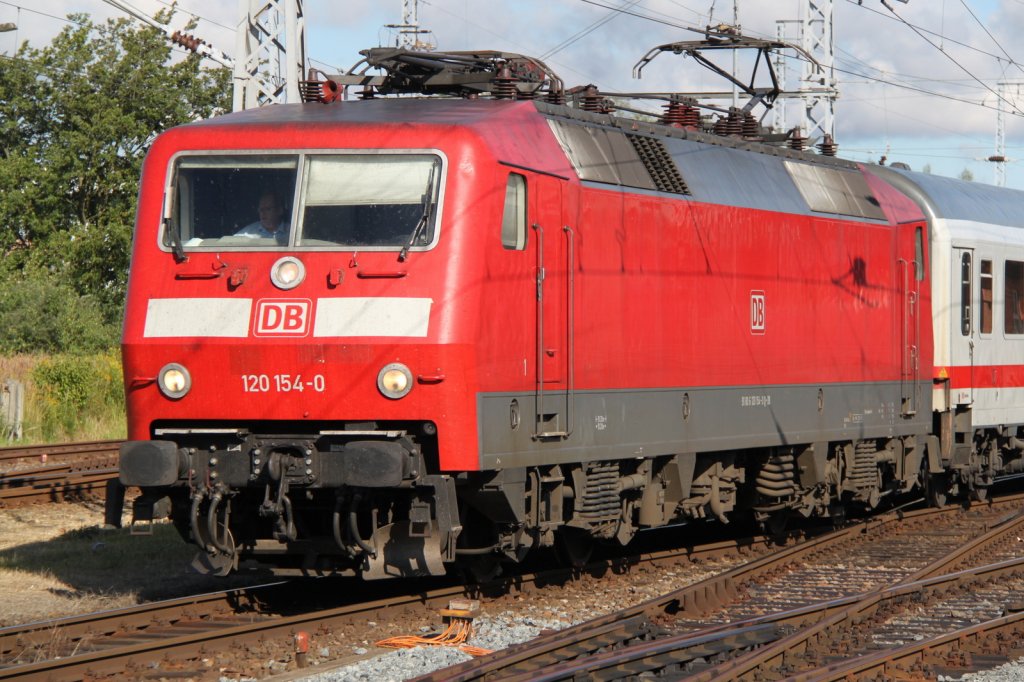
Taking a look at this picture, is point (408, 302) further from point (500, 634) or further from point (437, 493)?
point (500, 634)

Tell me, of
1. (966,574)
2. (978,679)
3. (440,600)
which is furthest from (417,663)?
(966,574)

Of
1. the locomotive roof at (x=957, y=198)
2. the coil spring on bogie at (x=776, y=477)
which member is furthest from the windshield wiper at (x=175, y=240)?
the locomotive roof at (x=957, y=198)

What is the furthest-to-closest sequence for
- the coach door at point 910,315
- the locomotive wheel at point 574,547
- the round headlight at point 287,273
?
the coach door at point 910,315
the locomotive wheel at point 574,547
the round headlight at point 287,273

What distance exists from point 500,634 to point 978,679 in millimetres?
3069

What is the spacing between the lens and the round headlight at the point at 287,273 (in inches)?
373

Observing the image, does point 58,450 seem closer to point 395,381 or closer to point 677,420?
point 677,420

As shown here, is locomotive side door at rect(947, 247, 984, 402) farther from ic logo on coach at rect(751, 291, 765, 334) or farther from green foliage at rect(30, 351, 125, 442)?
green foliage at rect(30, 351, 125, 442)

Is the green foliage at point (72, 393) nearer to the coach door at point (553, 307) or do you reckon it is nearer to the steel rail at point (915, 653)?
the coach door at point (553, 307)

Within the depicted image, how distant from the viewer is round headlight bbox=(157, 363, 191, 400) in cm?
959

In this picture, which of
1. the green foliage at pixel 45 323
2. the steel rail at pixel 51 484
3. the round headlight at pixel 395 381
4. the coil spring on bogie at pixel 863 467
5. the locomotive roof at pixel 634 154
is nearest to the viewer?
the round headlight at pixel 395 381

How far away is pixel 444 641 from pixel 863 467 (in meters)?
6.79

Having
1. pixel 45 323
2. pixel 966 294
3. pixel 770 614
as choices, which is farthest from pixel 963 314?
pixel 45 323

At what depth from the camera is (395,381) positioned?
9.22 meters

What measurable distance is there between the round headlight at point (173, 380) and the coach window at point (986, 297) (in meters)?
11.0
